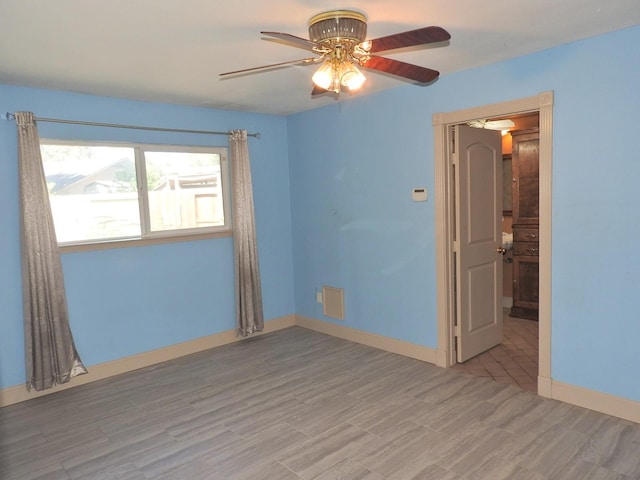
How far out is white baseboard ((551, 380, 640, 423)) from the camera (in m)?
2.82

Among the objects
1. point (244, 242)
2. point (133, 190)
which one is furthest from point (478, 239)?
point (133, 190)

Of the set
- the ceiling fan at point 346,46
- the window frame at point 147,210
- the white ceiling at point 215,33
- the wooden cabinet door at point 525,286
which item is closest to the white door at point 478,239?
Answer: the white ceiling at point 215,33

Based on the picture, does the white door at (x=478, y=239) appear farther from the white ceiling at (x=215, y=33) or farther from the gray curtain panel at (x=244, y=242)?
the gray curtain panel at (x=244, y=242)

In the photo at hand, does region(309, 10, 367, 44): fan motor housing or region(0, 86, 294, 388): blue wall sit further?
region(0, 86, 294, 388): blue wall

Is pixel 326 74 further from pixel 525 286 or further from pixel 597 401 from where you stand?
pixel 525 286

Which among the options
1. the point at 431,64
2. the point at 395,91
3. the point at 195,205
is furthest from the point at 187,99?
the point at 431,64

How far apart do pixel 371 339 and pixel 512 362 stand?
1.29 metres

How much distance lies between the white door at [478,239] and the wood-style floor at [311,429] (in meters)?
0.53

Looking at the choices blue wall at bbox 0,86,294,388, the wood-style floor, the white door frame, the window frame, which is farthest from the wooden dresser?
the window frame

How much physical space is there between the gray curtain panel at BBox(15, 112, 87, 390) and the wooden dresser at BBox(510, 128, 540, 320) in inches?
181

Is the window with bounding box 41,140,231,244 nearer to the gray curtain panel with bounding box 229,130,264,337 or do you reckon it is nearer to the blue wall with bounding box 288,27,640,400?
the gray curtain panel with bounding box 229,130,264,337

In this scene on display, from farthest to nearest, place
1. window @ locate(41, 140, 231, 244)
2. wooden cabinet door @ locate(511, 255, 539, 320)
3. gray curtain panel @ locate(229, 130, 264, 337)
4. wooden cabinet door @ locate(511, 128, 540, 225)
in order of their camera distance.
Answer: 1. wooden cabinet door @ locate(511, 255, 539, 320)
2. wooden cabinet door @ locate(511, 128, 540, 225)
3. gray curtain panel @ locate(229, 130, 264, 337)
4. window @ locate(41, 140, 231, 244)

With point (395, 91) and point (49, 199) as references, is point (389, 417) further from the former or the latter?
point (49, 199)

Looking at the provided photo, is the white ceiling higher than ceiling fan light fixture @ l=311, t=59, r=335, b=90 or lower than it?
higher
